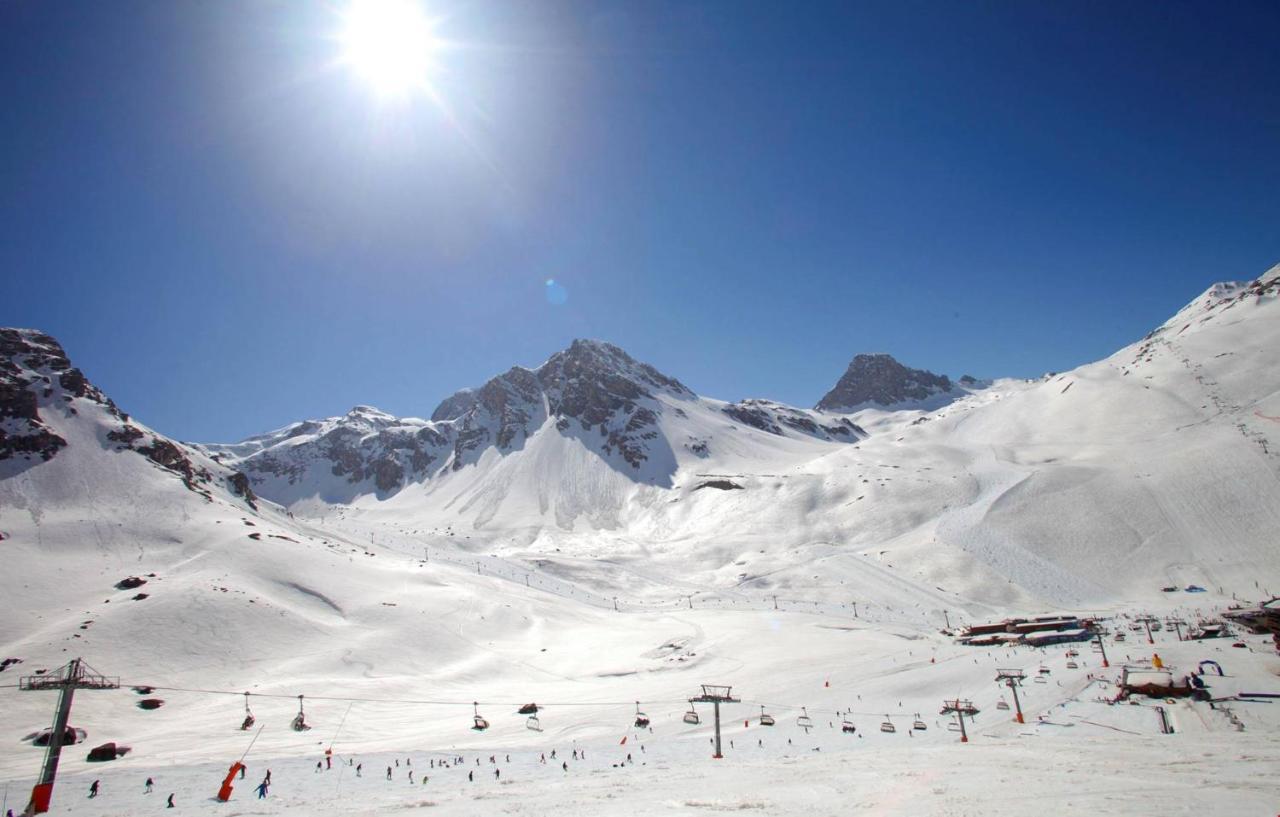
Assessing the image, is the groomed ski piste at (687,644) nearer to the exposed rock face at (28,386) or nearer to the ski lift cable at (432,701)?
the ski lift cable at (432,701)

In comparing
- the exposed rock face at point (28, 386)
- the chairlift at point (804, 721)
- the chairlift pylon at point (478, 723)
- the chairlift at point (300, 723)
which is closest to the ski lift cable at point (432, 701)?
the chairlift pylon at point (478, 723)

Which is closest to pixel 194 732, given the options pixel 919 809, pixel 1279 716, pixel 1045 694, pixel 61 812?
pixel 61 812

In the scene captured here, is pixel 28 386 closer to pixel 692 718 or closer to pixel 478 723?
pixel 478 723

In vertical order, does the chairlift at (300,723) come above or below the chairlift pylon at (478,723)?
above

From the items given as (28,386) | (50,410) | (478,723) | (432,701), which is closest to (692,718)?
(478,723)

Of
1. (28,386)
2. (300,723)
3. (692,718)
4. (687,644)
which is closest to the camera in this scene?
(300,723)

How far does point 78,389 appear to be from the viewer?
5527 inches

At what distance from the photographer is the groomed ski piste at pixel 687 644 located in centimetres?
3494

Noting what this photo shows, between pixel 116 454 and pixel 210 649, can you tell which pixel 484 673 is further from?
pixel 116 454

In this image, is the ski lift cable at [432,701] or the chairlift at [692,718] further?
the ski lift cable at [432,701]

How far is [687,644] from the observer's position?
89.4 m

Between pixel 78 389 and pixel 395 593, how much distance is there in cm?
10894

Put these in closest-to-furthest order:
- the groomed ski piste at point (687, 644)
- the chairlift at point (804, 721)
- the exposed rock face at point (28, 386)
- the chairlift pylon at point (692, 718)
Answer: the groomed ski piste at point (687, 644) < the chairlift at point (804, 721) < the chairlift pylon at point (692, 718) < the exposed rock face at point (28, 386)

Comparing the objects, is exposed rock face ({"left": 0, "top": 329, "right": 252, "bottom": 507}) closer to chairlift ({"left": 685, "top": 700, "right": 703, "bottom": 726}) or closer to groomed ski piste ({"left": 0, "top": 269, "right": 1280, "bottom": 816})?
groomed ski piste ({"left": 0, "top": 269, "right": 1280, "bottom": 816})
